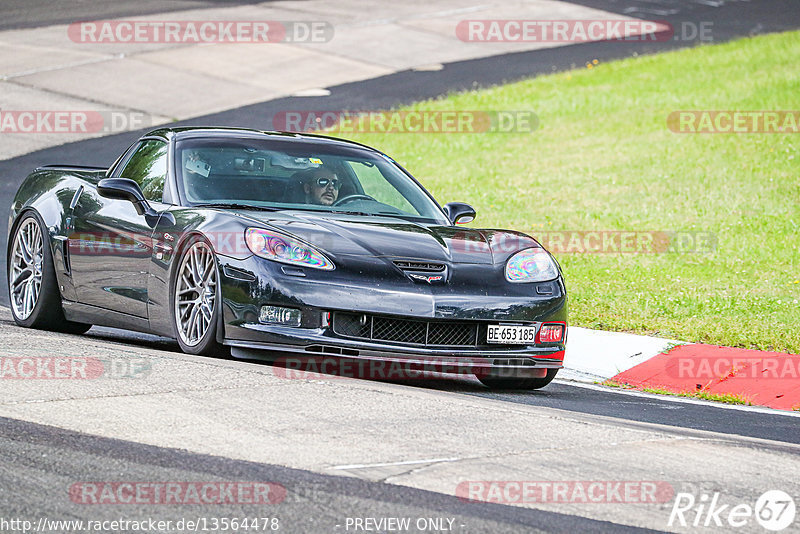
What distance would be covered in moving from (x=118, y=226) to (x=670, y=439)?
3.87 m

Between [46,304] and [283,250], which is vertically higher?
[283,250]

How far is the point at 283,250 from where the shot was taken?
6.89m

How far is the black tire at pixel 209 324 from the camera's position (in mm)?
6941

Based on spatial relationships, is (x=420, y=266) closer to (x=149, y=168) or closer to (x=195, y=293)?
(x=195, y=293)

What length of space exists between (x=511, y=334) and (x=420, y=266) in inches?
24.7

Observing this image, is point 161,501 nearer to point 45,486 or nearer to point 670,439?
point 45,486

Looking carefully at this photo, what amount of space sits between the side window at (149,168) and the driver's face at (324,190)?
2.98ft

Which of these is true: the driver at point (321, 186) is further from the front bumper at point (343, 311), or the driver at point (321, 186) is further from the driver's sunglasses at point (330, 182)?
the front bumper at point (343, 311)

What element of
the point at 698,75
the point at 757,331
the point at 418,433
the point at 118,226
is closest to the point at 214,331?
the point at 118,226

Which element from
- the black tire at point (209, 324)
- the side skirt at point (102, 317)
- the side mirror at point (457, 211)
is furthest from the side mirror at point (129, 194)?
the side mirror at point (457, 211)

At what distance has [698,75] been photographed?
24.7m

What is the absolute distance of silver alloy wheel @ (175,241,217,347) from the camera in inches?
277

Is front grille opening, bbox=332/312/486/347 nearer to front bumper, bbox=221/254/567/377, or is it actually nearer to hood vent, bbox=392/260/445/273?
front bumper, bbox=221/254/567/377

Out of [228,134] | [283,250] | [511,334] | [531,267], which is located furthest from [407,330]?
[228,134]
